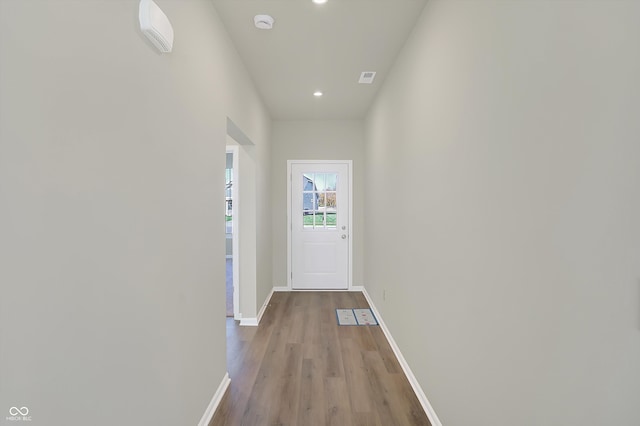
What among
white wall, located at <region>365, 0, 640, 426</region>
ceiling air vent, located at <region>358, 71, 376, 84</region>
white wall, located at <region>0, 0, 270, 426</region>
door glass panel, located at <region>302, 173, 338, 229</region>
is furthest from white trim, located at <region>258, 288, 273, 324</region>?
ceiling air vent, located at <region>358, 71, 376, 84</region>

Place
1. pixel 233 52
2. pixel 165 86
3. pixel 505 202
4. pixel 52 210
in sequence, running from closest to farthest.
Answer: pixel 52 210 → pixel 505 202 → pixel 165 86 → pixel 233 52

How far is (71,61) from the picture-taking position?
2.79 feet

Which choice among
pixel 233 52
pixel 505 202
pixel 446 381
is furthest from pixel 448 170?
pixel 233 52

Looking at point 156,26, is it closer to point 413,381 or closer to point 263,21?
point 263,21

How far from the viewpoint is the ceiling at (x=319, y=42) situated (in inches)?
80.5

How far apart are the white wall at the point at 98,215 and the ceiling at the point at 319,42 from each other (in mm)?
614

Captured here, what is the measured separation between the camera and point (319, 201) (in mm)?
4914

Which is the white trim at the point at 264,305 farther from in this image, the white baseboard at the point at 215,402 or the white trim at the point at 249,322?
the white baseboard at the point at 215,402

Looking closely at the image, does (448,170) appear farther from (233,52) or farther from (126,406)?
(233,52)

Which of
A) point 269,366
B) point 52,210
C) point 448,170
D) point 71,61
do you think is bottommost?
point 269,366

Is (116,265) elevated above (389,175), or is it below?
below

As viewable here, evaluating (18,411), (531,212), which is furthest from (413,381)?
(18,411)

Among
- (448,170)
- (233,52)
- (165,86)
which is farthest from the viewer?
(233,52)

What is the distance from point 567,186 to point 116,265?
140 cm
